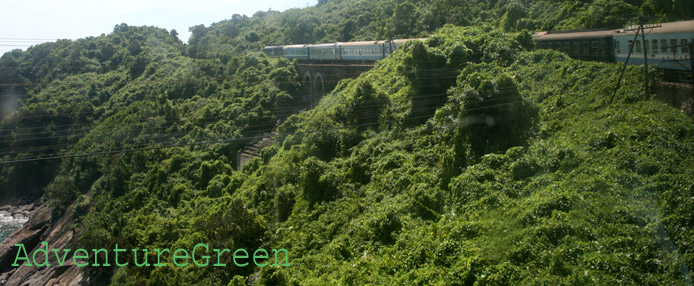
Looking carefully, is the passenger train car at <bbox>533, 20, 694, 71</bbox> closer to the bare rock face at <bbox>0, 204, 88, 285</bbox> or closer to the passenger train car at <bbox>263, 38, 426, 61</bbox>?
the passenger train car at <bbox>263, 38, 426, 61</bbox>

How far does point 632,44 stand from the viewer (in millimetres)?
10758

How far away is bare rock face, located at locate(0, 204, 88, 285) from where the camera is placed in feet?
70.3

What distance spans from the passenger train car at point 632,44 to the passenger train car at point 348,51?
21.4ft

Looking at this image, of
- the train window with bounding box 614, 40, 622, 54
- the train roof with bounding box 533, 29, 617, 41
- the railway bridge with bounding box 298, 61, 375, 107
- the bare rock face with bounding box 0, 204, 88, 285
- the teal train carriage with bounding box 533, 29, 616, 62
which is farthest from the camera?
the railway bridge with bounding box 298, 61, 375, 107

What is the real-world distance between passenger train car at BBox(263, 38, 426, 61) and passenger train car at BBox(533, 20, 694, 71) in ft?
21.4

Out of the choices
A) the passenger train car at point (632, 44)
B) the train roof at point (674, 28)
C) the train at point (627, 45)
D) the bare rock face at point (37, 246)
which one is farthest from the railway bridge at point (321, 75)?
the bare rock face at point (37, 246)

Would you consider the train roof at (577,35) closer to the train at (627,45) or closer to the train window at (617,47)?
the train at (627,45)

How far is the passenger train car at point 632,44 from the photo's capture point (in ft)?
39.8

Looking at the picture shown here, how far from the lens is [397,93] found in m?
17.5

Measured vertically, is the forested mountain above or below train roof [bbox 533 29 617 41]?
below

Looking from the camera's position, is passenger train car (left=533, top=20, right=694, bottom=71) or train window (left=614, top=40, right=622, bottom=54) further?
train window (left=614, top=40, right=622, bottom=54)

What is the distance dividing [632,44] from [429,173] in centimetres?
568

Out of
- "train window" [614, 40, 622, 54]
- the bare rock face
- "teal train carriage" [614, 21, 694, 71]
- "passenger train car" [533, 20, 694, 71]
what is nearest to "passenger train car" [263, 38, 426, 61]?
"passenger train car" [533, 20, 694, 71]

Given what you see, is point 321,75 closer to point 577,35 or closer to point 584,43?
point 577,35
